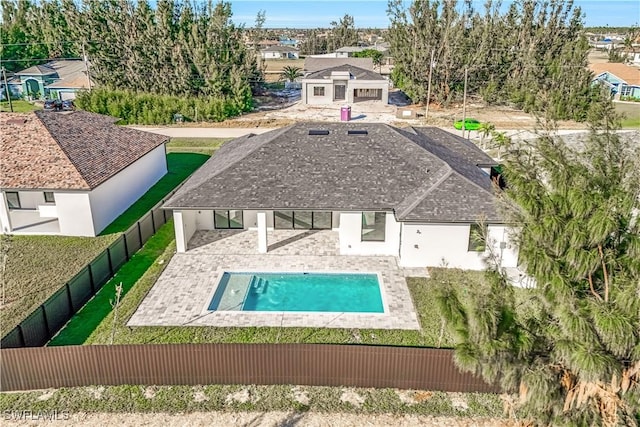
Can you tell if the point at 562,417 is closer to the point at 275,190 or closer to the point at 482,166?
the point at 275,190

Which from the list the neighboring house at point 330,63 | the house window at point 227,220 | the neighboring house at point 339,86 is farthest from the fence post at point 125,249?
the neighboring house at point 330,63

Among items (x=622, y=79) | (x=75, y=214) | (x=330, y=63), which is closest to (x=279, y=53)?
(x=330, y=63)

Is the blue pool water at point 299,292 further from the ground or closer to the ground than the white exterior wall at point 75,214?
closer to the ground

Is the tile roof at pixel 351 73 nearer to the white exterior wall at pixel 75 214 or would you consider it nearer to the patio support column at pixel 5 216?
the white exterior wall at pixel 75 214

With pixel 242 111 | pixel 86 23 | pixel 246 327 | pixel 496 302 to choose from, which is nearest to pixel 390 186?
pixel 246 327

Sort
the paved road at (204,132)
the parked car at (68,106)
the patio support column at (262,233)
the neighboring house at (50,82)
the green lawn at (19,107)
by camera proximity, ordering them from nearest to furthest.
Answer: the patio support column at (262,233)
the paved road at (204,132)
the parked car at (68,106)
the green lawn at (19,107)
the neighboring house at (50,82)

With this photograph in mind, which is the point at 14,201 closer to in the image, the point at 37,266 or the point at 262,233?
the point at 37,266

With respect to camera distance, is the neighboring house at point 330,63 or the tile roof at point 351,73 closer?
A: the tile roof at point 351,73
